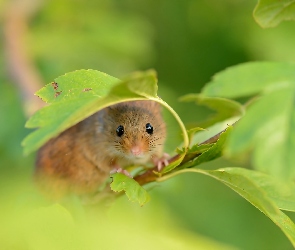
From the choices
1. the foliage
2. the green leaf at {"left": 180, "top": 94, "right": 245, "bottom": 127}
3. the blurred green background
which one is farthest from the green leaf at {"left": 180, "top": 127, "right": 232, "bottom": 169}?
the blurred green background

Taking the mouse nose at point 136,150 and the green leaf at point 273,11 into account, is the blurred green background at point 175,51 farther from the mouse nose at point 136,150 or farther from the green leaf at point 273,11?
the green leaf at point 273,11

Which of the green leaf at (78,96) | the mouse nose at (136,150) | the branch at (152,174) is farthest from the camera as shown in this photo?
the mouse nose at (136,150)

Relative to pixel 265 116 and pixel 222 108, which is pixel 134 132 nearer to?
pixel 222 108

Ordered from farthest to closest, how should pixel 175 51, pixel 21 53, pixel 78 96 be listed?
pixel 175 51
pixel 21 53
pixel 78 96

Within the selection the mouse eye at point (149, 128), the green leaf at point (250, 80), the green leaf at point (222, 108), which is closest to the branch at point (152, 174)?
A: the green leaf at point (222, 108)

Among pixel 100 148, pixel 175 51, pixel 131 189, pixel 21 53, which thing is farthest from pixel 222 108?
pixel 175 51

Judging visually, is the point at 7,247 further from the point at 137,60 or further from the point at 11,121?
the point at 137,60
